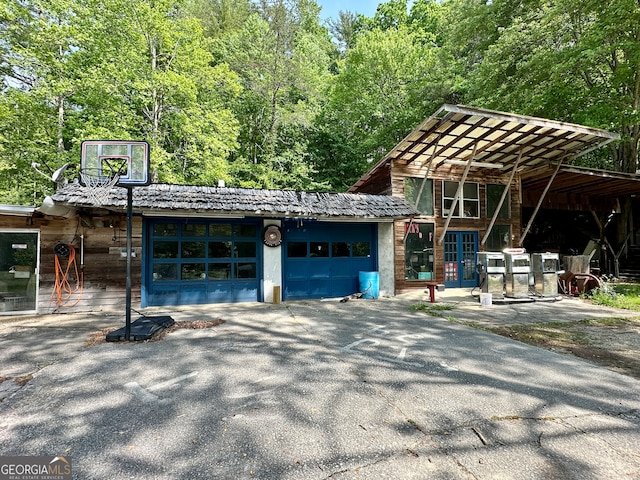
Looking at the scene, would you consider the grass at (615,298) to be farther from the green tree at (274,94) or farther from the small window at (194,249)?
the green tree at (274,94)

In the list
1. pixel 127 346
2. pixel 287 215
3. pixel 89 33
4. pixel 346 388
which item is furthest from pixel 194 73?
pixel 346 388

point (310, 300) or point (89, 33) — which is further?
point (89, 33)

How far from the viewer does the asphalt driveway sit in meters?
1.99

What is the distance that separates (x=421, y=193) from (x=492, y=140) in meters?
2.50

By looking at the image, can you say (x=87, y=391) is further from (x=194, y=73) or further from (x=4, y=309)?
(x=194, y=73)

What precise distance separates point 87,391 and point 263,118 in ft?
52.6

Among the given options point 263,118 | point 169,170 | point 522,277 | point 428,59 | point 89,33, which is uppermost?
point 428,59

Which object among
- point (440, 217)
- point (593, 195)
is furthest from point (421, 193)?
point (593, 195)

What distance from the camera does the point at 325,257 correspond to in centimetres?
899

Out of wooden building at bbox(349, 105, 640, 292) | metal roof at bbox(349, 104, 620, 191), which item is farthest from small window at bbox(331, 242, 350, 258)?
metal roof at bbox(349, 104, 620, 191)

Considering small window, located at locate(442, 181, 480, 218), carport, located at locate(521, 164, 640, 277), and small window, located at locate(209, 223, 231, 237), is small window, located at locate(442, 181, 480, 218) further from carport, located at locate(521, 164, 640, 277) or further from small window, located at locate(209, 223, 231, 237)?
small window, located at locate(209, 223, 231, 237)

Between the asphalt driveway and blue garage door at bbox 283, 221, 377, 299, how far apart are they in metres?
3.85

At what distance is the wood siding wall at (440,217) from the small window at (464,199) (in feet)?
0.47

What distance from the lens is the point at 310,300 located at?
867cm
